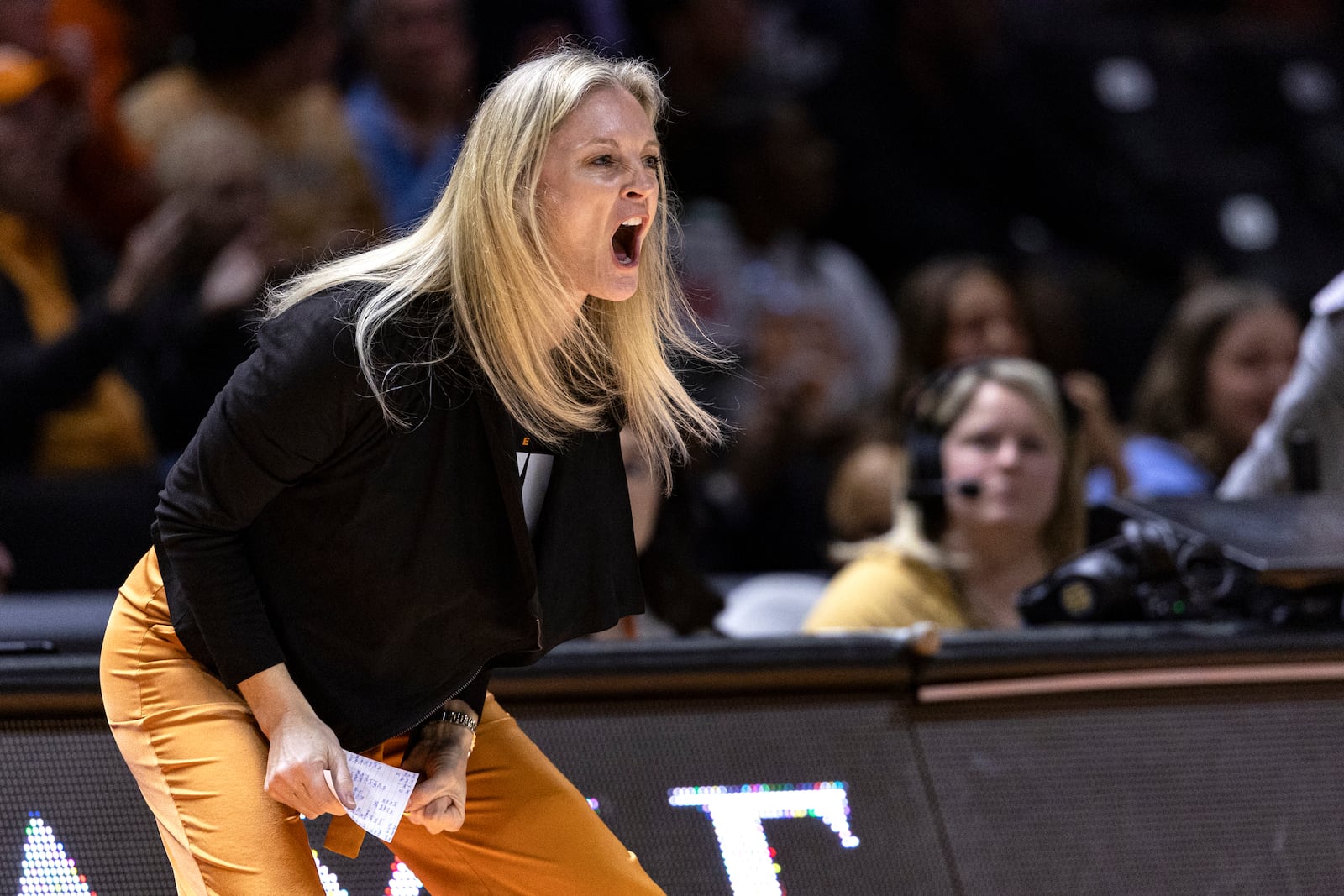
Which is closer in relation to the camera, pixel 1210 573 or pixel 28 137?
pixel 1210 573

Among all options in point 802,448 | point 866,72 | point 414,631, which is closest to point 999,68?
point 866,72

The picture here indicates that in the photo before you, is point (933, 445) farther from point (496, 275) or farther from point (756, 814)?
point (496, 275)

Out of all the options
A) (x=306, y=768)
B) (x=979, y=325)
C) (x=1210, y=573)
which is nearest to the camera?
(x=306, y=768)

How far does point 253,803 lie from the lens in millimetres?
1509

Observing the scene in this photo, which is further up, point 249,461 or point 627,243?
point 627,243

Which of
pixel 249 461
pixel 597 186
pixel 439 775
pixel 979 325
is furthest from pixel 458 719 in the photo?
pixel 979 325

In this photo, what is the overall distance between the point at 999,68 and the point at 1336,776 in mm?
4623

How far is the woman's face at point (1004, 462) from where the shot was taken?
9.82 ft

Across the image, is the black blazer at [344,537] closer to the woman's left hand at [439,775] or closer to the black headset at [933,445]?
the woman's left hand at [439,775]

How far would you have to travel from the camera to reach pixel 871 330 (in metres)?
5.39

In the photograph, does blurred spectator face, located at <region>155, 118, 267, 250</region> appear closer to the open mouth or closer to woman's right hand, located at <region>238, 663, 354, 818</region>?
the open mouth

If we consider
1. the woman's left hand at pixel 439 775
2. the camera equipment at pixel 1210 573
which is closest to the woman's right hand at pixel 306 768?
the woman's left hand at pixel 439 775

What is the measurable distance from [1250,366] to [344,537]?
326cm

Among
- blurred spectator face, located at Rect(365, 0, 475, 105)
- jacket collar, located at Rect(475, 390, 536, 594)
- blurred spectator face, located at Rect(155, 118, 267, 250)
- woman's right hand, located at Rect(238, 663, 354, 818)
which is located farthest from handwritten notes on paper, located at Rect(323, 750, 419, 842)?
blurred spectator face, located at Rect(365, 0, 475, 105)
